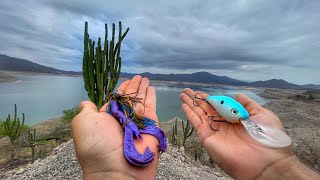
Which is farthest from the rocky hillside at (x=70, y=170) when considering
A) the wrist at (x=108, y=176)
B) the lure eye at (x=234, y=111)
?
the wrist at (x=108, y=176)

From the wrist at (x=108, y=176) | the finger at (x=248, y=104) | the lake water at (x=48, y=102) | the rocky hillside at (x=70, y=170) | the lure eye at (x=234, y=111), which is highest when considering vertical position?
the finger at (x=248, y=104)

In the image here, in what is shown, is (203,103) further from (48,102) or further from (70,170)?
(48,102)

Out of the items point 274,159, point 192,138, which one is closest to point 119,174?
point 274,159

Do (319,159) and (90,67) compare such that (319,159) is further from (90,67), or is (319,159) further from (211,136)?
(211,136)

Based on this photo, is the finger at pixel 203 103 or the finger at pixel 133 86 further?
the finger at pixel 133 86

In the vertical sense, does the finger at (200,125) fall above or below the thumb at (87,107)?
below

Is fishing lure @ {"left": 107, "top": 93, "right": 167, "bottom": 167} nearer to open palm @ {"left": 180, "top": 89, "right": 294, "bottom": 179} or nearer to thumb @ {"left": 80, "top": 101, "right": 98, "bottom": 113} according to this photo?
thumb @ {"left": 80, "top": 101, "right": 98, "bottom": 113}

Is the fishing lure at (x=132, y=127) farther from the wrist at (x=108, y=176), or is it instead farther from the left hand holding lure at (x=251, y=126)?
the left hand holding lure at (x=251, y=126)

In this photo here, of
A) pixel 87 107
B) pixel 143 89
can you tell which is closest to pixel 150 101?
pixel 143 89
